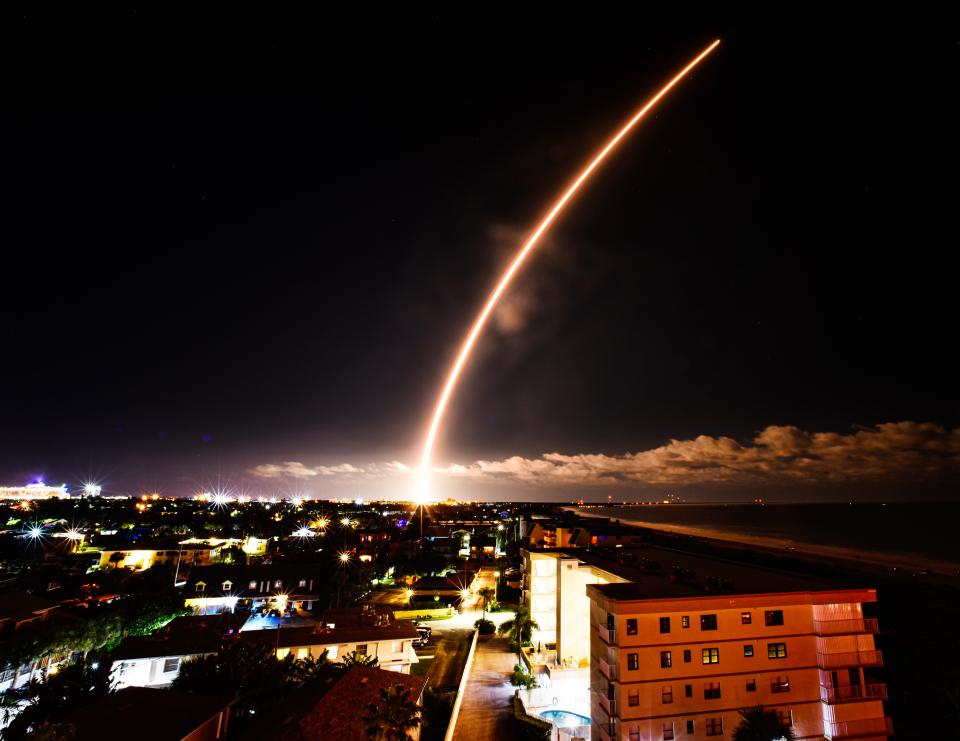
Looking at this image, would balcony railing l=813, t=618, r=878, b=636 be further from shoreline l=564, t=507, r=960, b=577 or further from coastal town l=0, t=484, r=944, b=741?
shoreline l=564, t=507, r=960, b=577

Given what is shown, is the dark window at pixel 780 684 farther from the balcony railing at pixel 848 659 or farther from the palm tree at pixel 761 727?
the balcony railing at pixel 848 659

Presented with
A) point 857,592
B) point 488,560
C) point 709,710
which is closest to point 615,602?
point 709,710

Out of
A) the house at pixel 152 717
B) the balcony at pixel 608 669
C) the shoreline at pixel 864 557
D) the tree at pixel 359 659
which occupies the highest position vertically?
the balcony at pixel 608 669

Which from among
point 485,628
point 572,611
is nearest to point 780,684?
point 572,611

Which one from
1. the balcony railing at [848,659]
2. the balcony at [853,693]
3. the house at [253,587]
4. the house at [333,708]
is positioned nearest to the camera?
the house at [333,708]

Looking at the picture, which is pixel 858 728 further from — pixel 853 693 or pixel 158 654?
pixel 158 654

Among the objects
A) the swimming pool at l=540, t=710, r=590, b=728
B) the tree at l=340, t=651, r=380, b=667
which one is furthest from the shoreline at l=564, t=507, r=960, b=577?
the tree at l=340, t=651, r=380, b=667

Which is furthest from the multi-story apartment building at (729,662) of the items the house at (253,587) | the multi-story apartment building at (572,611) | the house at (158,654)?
the house at (253,587)
